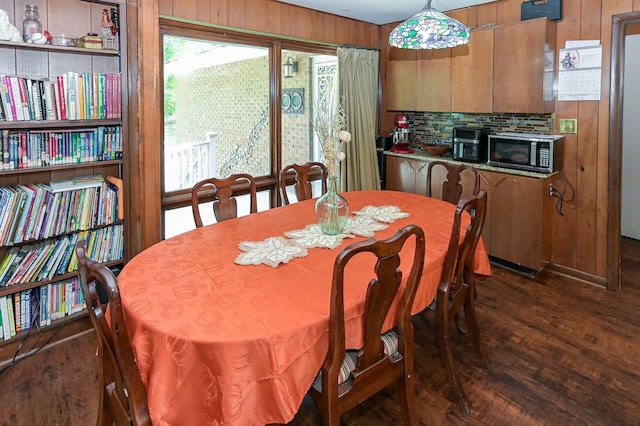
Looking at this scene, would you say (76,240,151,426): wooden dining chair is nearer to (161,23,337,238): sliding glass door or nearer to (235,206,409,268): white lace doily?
(235,206,409,268): white lace doily

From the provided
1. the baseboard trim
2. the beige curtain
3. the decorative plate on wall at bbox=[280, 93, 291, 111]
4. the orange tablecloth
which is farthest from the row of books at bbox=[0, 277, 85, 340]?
the baseboard trim

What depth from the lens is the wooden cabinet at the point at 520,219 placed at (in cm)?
340

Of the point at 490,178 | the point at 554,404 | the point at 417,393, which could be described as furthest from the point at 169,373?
the point at 490,178

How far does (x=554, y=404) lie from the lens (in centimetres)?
203

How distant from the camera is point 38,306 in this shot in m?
2.51

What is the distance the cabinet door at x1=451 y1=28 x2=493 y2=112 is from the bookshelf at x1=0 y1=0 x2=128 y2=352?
2869 millimetres

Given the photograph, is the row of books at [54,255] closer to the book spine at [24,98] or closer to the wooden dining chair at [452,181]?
the book spine at [24,98]

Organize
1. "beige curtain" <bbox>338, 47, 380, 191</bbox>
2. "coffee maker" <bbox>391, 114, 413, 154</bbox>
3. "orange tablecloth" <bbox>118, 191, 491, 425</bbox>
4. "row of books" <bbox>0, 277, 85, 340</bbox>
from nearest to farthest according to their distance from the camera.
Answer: "orange tablecloth" <bbox>118, 191, 491, 425</bbox> → "row of books" <bbox>0, 277, 85, 340</bbox> → "beige curtain" <bbox>338, 47, 380, 191</bbox> → "coffee maker" <bbox>391, 114, 413, 154</bbox>

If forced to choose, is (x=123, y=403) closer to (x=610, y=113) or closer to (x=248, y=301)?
(x=248, y=301)

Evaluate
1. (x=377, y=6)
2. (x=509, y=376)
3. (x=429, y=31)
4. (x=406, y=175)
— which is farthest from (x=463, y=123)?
(x=509, y=376)

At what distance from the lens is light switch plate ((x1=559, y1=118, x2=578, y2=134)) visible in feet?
11.2

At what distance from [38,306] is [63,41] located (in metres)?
1.57

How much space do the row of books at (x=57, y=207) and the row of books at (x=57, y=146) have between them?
0.49 ft

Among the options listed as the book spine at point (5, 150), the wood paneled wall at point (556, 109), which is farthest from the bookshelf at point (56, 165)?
the wood paneled wall at point (556, 109)
